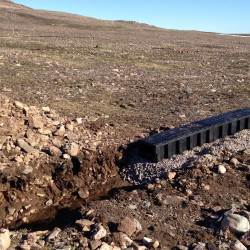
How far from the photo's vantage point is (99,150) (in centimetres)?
608

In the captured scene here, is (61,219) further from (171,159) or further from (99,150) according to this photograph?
(171,159)

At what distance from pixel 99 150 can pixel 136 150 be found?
83 centimetres

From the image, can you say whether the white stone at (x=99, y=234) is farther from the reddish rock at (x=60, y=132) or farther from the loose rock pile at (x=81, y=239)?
the reddish rock at (x=60, y=132)

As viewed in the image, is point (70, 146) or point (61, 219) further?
point (70, 146)

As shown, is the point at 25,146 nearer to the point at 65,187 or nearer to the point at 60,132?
Result: the point at 60,132

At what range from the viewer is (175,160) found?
19.6 ft

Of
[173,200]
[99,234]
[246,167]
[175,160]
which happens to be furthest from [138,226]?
[246,167]

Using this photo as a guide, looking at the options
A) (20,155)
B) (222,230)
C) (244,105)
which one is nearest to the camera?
(222,230)

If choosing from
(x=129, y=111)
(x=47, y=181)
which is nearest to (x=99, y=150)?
(x=47, y=181)

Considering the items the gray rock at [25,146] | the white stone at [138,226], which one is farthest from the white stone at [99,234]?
the gray rock at [25,146]

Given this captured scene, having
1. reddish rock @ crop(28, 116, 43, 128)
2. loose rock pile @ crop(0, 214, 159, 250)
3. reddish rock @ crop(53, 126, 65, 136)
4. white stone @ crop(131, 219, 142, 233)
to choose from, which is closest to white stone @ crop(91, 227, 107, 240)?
loose rock pile @ crop(0, 214, 159, 250)

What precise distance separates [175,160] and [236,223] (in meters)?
2.21

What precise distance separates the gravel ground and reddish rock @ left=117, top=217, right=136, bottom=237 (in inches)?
65.7

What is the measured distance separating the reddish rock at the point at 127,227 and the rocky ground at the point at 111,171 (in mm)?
Answer: 13
